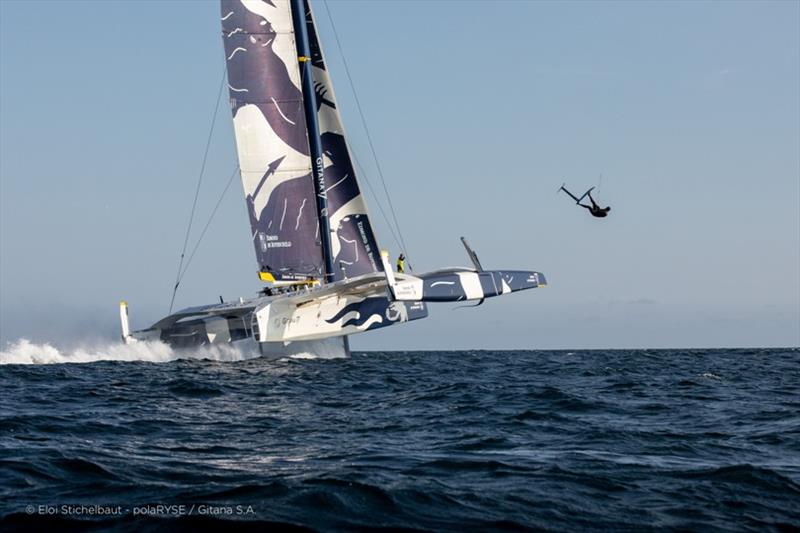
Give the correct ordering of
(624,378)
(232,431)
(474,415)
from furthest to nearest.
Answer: (624,378), (474,415), (232,431)

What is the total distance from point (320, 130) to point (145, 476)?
19297mm

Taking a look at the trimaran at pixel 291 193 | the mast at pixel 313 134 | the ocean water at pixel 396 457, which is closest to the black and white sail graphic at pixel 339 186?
the trimaran at pixel 291 193

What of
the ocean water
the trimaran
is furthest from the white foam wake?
the ocean water

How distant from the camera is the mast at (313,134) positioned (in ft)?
81.9

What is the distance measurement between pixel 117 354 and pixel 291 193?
6.41 m

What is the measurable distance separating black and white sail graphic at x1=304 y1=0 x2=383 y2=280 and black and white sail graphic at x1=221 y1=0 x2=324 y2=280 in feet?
1.77

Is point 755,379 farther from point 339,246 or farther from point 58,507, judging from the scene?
point 58,507

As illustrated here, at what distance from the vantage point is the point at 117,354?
24.4 meters

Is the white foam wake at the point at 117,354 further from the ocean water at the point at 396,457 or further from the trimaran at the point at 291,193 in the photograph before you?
the ocean water at the point at 396,457

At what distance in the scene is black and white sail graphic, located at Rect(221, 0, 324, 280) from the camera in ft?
82.5

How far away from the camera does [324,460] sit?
26.4 feet

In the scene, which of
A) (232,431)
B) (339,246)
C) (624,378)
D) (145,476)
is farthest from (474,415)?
(339,246)

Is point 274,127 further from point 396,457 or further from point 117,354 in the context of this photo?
point 396,457

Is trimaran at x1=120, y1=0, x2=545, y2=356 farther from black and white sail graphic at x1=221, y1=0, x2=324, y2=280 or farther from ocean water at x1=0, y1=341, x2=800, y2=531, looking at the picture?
ocean water at x1=0, y1=341, x2=800, y2=531
